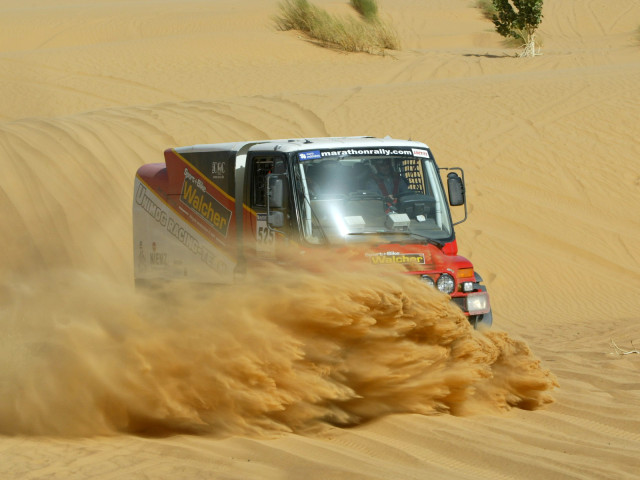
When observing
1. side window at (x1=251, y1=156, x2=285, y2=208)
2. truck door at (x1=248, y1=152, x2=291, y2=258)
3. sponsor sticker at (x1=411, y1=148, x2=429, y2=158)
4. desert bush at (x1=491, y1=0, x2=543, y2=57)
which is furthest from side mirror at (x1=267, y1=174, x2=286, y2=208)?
desert bush at (x1=491, y1=0, x2=543, y2=57)

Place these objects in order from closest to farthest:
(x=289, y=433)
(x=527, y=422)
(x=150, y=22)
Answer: (x=289, y=433), (x=527, y=422), (x=150, y=22)

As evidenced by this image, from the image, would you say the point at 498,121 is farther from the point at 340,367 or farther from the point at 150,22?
the point at 150,22

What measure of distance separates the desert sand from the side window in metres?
1.50

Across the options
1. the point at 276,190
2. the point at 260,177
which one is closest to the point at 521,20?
the point at 260,177

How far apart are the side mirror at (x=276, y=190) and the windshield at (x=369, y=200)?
0.57ft

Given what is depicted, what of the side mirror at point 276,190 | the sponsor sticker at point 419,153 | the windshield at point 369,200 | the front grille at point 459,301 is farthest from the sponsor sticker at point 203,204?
the front grille at point 459,301

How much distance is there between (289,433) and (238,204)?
3.33 meters

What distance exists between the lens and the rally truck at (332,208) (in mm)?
7395

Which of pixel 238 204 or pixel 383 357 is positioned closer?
pixel 383 357

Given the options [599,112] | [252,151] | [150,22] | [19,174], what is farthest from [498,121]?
[150,22]

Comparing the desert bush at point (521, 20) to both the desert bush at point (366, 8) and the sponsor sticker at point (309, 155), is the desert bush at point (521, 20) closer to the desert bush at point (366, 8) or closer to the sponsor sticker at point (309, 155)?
the desert bush at point (366, 8)

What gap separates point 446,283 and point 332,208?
1167 mm

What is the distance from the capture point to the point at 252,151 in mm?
8406

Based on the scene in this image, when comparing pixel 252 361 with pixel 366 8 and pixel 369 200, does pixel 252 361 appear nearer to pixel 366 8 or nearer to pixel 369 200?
pixel 369 200
